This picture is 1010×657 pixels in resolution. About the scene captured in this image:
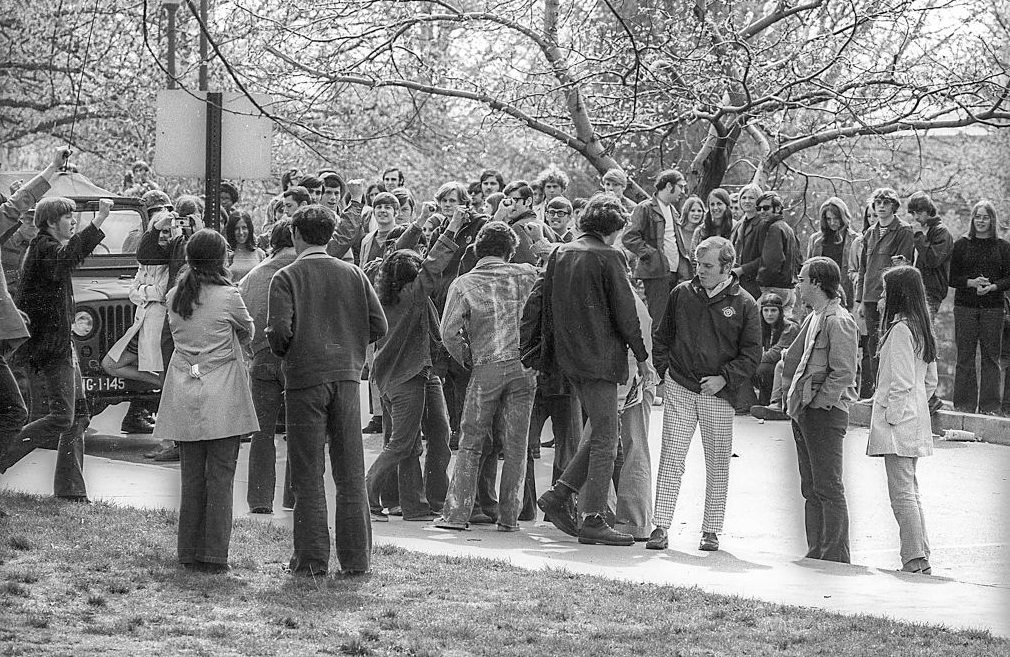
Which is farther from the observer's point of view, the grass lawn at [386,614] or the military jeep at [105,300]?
the military jeep at [105,300]

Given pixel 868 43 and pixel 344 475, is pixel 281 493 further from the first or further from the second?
pixel 868 43

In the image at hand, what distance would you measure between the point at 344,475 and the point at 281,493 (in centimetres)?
329

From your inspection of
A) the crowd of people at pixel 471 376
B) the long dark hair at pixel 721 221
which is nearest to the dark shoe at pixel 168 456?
the crowd of people at pixel 471 376

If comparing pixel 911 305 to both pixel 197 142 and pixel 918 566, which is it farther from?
pixel 197 142

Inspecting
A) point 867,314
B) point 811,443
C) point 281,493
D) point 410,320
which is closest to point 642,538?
point 811,443

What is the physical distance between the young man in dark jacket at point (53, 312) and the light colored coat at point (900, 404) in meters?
4.70

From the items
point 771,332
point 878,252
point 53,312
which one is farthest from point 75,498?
point 878,252

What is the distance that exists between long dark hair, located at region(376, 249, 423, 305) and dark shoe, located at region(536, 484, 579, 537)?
4.92 feet

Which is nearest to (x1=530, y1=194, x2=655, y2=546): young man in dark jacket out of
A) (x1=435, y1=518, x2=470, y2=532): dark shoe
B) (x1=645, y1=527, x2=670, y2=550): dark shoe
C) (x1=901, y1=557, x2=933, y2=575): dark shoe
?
(x1=645, y1=527, x2=670, y2=550): dark shoe

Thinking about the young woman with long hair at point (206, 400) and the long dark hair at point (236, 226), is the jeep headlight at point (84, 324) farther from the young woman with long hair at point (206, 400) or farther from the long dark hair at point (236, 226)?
the young woman with long hair at point (206, 400)

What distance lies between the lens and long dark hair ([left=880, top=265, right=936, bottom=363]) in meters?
9.12

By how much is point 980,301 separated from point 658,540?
6.68 meters

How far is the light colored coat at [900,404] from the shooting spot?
9.02m

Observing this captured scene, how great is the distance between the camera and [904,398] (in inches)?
357
